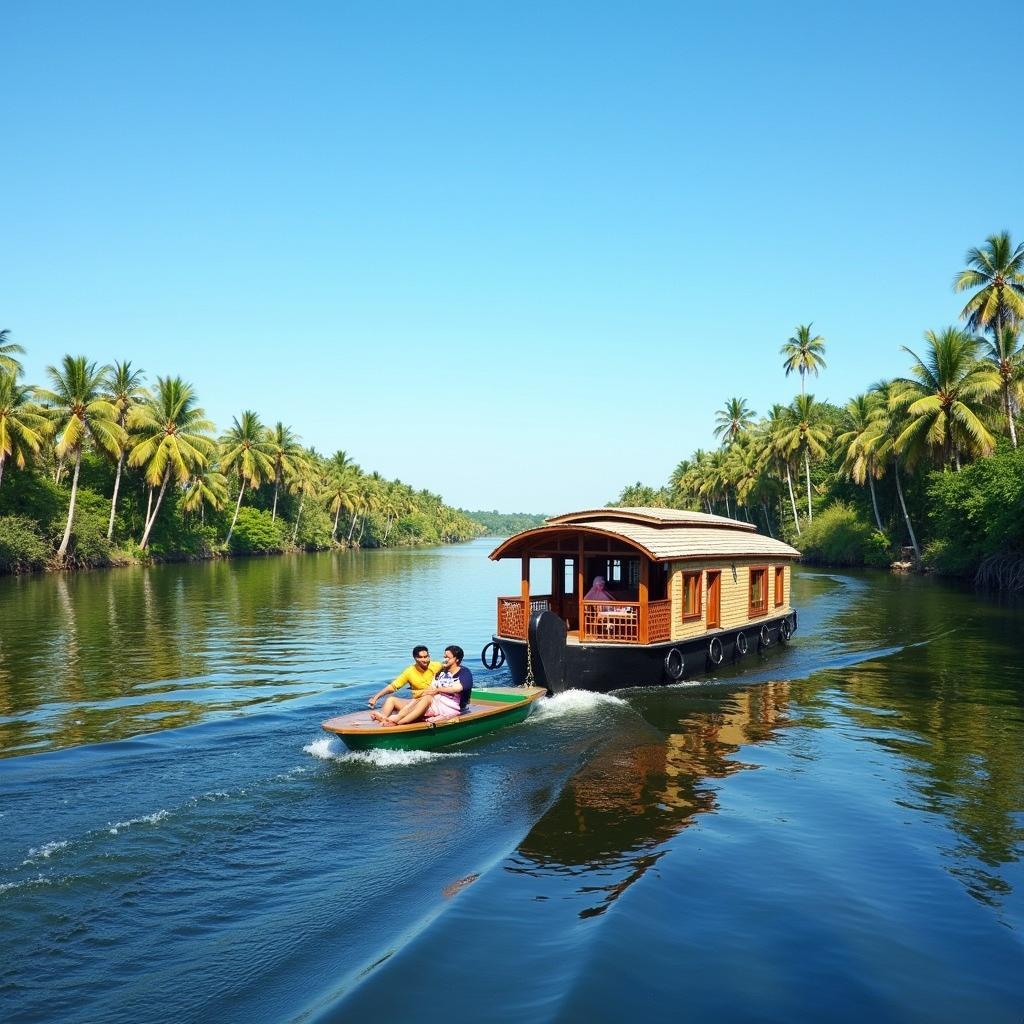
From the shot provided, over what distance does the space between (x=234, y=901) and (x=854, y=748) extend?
28.9 ft

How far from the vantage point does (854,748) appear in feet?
39.1

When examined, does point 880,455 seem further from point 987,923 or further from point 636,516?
point 987,923

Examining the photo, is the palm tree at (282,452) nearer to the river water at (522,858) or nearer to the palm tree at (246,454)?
the palm tree at (246,454)

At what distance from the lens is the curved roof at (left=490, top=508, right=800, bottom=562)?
610 inches

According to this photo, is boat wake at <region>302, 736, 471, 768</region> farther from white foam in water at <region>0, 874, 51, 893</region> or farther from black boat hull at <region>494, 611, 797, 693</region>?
white foam in water at <region>0, 874, 51, 893</region>

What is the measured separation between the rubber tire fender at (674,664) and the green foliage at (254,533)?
64.3 meters

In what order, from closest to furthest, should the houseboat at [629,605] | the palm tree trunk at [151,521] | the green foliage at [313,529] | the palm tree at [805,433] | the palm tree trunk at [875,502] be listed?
the houseboat at [629,605] < the palm tree trunk at [875,502] < the palm tree trunk at [151,521] < the palm tree at [805,433] < the green foliage at [313,529]

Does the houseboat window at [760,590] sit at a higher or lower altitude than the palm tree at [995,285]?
lower

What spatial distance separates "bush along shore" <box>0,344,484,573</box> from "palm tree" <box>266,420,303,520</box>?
13 cm

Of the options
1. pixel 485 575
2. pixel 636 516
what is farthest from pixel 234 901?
pixel 485 575

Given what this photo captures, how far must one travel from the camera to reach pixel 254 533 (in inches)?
3004

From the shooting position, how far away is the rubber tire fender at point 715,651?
1764cm

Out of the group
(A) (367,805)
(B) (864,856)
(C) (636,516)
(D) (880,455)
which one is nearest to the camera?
(B) (864,856)

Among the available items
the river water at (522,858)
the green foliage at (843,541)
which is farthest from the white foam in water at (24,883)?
the green foliage at (843,541)
